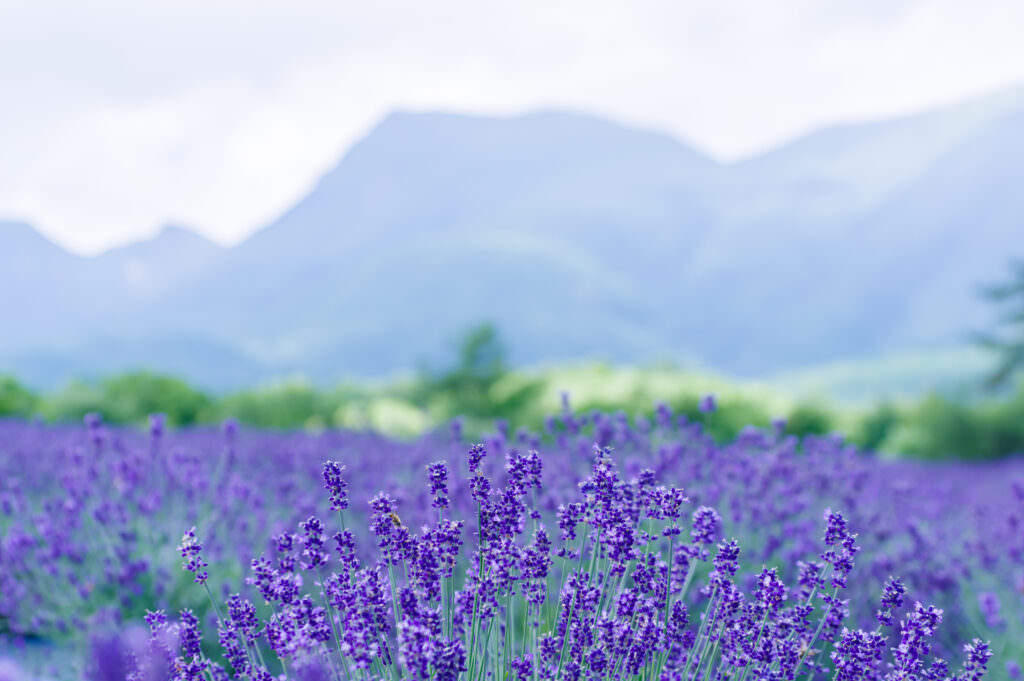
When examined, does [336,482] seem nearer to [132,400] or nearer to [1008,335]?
[132,400]

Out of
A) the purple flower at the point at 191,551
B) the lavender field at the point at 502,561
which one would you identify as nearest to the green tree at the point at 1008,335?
the lavender field at the point at 502,561

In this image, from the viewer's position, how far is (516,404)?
9.72m

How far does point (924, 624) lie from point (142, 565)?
2.79 m

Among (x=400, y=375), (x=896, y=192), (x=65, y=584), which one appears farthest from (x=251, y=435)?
(x=896, y=192)

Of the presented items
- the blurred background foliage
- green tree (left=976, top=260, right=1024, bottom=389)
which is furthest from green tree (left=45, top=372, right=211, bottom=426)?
green tree (left=976, top=260, right=1024, bottom=389)

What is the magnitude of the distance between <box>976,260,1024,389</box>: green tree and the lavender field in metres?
6.80

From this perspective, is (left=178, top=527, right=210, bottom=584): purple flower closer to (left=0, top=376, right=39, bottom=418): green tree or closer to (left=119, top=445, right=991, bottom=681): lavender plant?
(left=119, top=445, right=991, bottom=681): lavender plant

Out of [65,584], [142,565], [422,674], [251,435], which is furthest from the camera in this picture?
[251,435]

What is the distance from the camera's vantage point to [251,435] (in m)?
6.30

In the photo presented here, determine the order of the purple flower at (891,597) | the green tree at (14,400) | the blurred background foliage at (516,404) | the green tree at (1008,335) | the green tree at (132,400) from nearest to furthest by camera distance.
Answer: the purple flower at (891,597), the blurred background foliage at (516,404), the green tree at (132,400), the green tree at (14,400), the green tree at (1008,335)

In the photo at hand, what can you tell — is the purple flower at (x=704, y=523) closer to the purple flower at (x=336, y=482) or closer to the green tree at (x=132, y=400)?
the purple flower at (x=336, y=482)

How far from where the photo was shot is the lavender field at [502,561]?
1513mm

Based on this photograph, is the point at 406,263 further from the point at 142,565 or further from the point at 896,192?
the point at 142,565

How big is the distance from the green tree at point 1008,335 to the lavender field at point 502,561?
6801mm
